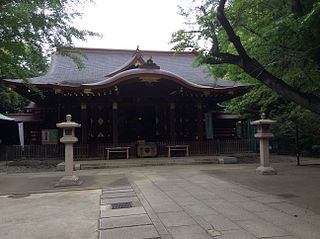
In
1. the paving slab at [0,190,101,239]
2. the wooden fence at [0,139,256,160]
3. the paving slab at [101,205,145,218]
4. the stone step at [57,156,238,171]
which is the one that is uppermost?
the wooden fence at [0,139,256,160]

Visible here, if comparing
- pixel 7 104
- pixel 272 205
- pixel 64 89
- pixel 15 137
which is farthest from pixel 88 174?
pixel 7 104

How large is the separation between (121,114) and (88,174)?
6.91 meters

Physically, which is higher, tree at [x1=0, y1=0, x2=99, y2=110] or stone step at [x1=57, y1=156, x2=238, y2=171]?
tree at [x1=0, y1=0, x2=99, y2=110]

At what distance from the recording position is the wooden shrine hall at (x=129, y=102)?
54.6ft

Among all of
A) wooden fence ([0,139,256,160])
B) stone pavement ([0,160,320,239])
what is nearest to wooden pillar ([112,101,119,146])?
wooden fence ([0,139,256,160])

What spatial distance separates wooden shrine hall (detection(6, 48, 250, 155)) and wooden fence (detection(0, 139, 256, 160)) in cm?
68

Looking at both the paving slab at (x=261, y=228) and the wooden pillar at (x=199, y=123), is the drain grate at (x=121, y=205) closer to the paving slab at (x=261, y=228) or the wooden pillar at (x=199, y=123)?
the paving slab at (x=261, y=228)

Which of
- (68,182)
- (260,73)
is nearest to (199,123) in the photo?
(68,182)

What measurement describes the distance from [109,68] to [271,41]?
1526 centimetres

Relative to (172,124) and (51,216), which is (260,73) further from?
(172,124)

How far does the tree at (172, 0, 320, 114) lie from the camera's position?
687 centimetres

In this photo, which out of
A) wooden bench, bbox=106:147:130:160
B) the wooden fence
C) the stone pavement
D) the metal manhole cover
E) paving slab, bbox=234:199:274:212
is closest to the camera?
the stone pavement

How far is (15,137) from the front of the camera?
84.0 feet

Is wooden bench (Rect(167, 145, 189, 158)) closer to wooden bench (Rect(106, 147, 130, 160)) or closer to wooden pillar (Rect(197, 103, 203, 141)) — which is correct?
wooden pillar (Rect(197, 103, 203, 141))
